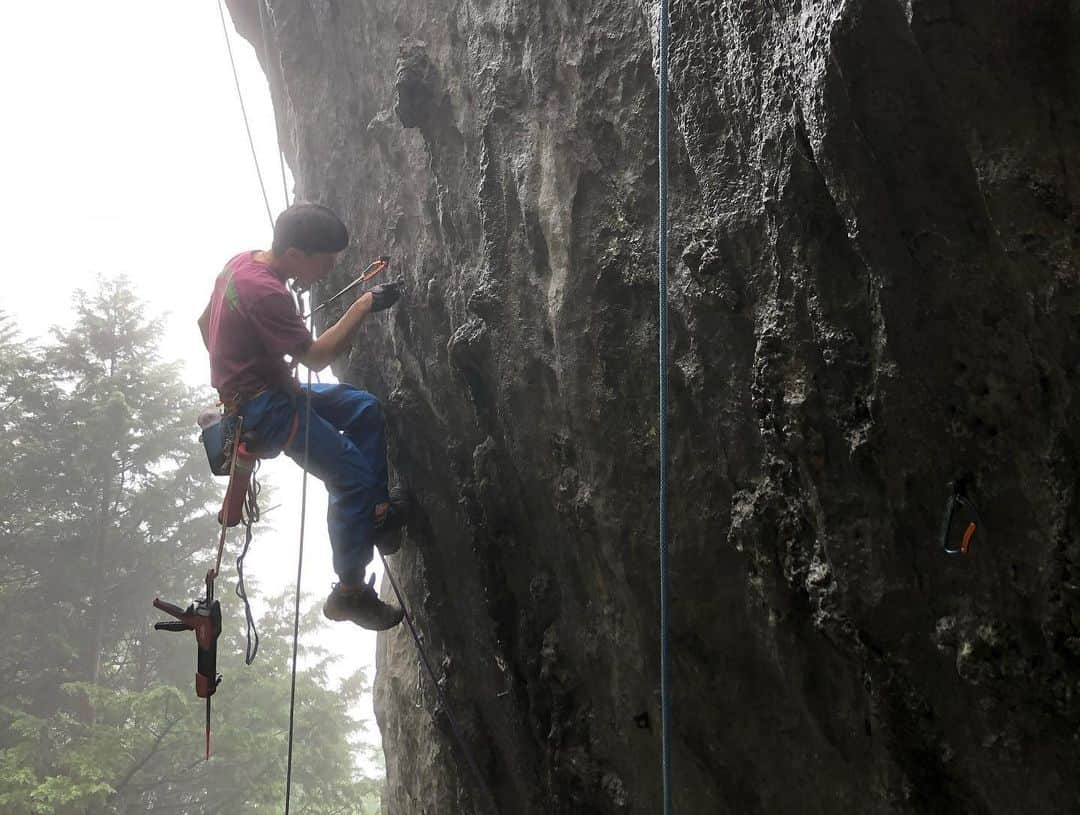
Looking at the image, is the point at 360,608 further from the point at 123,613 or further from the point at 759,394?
the point at 123,613

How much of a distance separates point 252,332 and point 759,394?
2.49m

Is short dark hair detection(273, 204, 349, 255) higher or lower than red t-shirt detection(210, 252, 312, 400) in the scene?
higher

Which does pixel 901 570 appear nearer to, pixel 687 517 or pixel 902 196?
pixel 687 517

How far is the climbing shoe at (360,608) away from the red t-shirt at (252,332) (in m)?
1.02

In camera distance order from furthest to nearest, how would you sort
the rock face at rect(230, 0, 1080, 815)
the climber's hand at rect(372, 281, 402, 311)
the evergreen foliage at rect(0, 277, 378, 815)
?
1. the evergreen foliage at rect(0, 277, 378, 815)
2. the climber's hand at rect(372, 281, 402, 311)
3. the rock face at rect(230, 0, 1080, 815)

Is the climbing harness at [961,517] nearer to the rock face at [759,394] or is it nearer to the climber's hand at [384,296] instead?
the rock face at [759,394]

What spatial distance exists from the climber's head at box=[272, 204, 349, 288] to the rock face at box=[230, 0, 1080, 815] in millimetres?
414

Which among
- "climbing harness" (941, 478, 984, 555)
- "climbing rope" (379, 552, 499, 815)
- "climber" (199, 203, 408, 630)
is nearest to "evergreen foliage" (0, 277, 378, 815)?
"climbing rope" (379, 552, 499, 815)

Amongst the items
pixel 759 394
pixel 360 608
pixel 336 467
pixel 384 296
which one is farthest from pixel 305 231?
pixel 759 394

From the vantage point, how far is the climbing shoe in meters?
4.03

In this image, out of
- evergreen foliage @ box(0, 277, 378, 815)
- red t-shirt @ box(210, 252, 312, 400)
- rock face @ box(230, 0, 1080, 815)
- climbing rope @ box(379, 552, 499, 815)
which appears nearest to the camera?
rock face @ box(230, 0, 1080, 815)

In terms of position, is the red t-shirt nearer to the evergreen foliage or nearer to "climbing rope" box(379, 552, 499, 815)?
"climbing rope" box(379, 552, 499, 815)

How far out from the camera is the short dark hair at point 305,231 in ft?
13.9

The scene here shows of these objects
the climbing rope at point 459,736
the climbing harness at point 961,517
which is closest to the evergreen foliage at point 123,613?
the climbing rope at point 459,736
